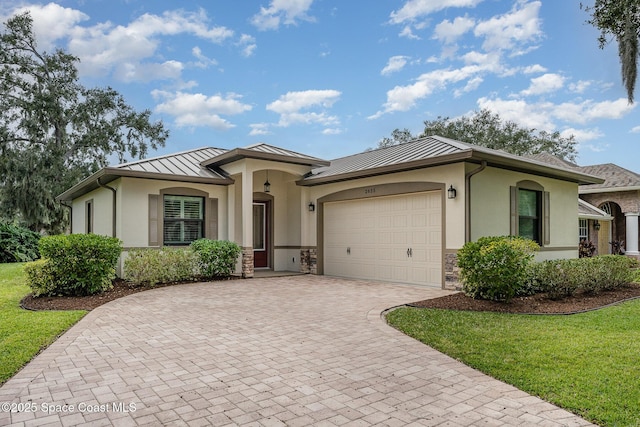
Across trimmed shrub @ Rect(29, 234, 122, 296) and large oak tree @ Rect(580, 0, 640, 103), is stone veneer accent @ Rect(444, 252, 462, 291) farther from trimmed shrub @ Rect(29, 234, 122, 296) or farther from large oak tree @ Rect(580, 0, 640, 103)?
trimmed shrub @ Rect(29, 234, 122, 296)

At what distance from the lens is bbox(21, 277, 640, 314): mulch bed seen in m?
7.26

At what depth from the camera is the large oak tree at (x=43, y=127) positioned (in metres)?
21.4

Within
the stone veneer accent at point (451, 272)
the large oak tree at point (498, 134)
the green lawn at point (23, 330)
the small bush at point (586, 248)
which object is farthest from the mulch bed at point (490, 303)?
the large oak tree at point (498, 134)

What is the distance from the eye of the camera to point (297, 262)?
1377 cm

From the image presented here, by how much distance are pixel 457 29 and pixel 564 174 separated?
19.7 ft

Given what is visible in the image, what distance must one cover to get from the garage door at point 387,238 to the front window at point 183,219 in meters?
3.89

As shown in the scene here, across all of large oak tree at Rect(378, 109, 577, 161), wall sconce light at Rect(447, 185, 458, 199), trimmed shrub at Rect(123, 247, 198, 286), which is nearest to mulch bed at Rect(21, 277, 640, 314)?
trimmed shrub at Rect(123, 247, 198, 286)

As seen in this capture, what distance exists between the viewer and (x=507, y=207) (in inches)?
410

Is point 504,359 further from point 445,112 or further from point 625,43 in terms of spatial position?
point 445,112

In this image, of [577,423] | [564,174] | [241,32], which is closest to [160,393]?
[577,423]

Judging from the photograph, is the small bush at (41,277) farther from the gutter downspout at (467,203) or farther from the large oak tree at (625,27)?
the large oak tree at (625,27)

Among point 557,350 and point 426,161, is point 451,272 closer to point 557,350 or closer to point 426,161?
point 426,161

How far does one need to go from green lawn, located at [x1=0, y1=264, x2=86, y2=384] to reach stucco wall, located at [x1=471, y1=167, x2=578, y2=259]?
A: 8175 mm

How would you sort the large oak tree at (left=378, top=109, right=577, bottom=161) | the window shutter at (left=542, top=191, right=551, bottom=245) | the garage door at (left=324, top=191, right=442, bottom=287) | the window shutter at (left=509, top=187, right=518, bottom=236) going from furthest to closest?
1. the large oak tree at (left=378, top=109, right=577, bottom=161)
2. the window shutter at (left=542, top=191, right=551, bottom=245)
3. the window shutter at (left=509, top=187, right=518, bottom=236)
4. the garage door at (left=324, top=191, right=442, bottom=287)
